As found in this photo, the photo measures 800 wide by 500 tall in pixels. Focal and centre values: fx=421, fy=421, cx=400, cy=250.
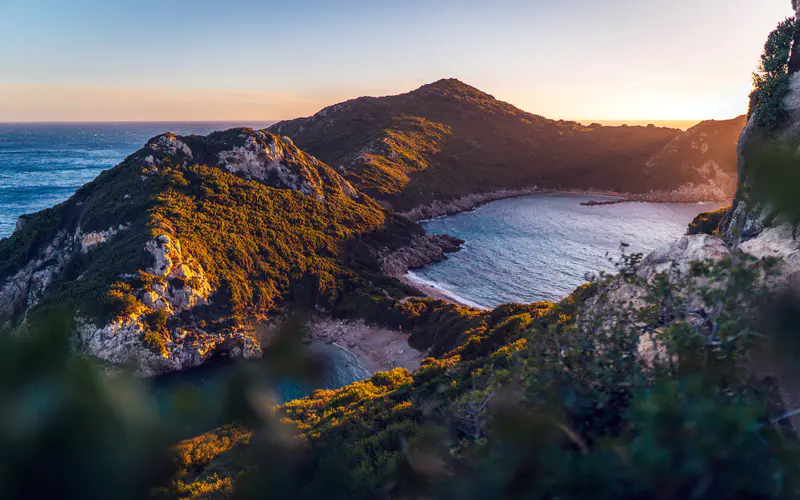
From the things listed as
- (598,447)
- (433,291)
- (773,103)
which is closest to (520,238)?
(433,291)

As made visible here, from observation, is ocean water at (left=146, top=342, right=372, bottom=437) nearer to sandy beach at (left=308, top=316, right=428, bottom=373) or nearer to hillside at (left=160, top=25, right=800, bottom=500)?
hillside at (left=160, top=25, right=800, bottom=500)

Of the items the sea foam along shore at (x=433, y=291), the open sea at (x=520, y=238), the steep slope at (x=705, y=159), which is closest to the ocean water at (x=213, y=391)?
the open sea at (x=520, y=238)

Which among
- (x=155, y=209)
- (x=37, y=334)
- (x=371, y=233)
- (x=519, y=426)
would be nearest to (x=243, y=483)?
(x=37, y=334)

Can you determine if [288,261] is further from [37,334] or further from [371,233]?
[37,334]

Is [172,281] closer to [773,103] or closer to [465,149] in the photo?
[773,103]

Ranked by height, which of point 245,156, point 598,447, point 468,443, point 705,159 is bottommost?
point 468,443

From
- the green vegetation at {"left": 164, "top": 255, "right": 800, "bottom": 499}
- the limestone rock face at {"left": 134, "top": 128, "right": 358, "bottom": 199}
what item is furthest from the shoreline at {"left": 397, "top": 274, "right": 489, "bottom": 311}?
the green vegetation at {"left": 164, "top": 255, "right": 800, "bottom": 499}

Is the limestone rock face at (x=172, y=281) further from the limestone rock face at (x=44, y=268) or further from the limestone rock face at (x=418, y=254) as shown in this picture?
the limestone rock face at (x=418, y=254)
